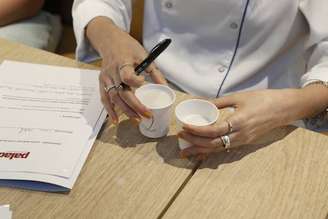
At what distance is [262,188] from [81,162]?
0.31 metres

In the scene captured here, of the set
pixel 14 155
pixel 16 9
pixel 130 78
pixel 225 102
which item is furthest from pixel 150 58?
pixel 16 9

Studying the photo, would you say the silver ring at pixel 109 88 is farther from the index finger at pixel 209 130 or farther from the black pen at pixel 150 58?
the index finger at pixel 209 130

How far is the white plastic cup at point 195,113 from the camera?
0.79 m

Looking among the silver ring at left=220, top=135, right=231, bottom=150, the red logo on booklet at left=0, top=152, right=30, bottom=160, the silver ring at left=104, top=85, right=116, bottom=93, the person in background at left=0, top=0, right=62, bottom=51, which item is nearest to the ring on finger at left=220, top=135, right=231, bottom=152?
the silver ring at left=220, top=135, right=231, bottom=150

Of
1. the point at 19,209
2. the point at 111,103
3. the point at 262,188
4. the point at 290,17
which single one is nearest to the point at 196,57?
the point at 290,17

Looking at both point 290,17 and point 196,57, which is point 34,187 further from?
point 290,17

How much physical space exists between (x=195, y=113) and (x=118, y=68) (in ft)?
0.58

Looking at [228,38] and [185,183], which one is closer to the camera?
[185,183]

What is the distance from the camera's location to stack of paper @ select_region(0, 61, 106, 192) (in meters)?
0.74

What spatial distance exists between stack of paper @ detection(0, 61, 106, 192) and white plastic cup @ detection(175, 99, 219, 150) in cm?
16

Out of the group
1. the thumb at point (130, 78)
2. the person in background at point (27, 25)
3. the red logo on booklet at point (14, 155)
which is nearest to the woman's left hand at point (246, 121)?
the thumb at point (130, 78)

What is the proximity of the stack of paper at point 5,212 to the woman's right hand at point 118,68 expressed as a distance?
25 centimetres

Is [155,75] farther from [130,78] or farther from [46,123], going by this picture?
[46,123]

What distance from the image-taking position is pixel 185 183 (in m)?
0.75
